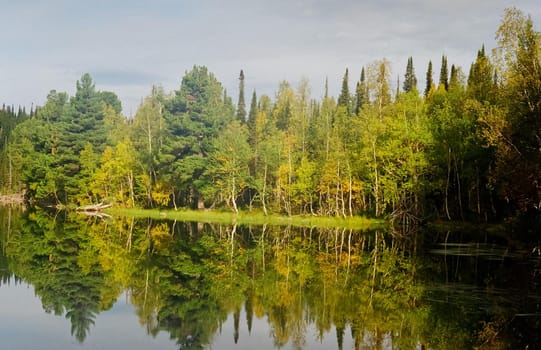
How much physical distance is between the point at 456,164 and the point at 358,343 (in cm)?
3867

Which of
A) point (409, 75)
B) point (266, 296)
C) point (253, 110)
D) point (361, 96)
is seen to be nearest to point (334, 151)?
point (361, 96)

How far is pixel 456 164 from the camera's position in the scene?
1903 inches

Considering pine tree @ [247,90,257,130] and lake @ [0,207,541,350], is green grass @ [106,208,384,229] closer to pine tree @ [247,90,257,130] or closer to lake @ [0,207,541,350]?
lake @ [0,207,541,350]

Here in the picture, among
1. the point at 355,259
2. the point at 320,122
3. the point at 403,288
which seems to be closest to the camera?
the point at 403,288

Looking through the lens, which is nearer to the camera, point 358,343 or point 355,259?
point 358,343

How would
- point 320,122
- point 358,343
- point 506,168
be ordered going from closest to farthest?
point 358,343 < point 506,168 < point 320,122

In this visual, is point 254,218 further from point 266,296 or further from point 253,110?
point 253,110

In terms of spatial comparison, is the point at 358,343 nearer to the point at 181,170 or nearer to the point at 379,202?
the point at 379,202

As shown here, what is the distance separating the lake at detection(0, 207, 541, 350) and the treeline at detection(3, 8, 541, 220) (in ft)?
30.3

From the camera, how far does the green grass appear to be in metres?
53.3

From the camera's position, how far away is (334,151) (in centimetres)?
6022

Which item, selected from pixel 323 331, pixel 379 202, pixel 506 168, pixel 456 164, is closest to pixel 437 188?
pixel 456 164

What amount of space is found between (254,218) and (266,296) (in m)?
40.5

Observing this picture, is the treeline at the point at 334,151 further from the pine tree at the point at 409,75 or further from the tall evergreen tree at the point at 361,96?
the pine tree at the point at 409,75
